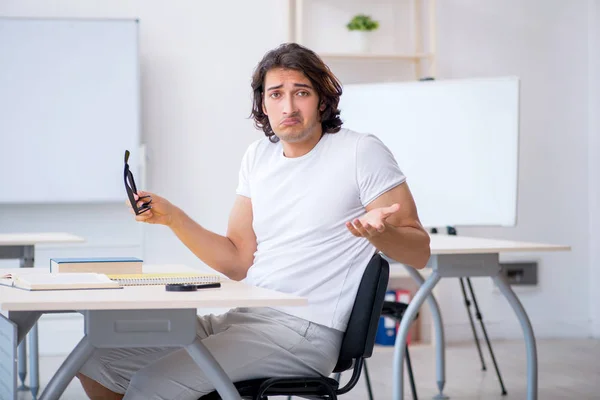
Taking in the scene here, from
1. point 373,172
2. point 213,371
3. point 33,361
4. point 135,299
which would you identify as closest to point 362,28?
point 33,361

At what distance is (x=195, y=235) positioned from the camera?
7.00 ft

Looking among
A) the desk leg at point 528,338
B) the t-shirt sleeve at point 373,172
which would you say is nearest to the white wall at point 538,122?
the desk leg at point 528,338

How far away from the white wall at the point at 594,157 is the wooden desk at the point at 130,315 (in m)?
4.34

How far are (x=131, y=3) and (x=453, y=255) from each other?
277cm

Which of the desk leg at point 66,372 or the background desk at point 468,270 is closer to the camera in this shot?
the desk leg at point 66,372

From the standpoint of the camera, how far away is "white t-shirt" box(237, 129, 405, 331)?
191 centimetres

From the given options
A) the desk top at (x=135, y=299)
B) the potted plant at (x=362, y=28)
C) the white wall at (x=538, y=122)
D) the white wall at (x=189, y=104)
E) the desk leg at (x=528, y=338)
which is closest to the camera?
the desk top at (x=135, y=299)

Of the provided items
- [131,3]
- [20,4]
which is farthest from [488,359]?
[20,4]

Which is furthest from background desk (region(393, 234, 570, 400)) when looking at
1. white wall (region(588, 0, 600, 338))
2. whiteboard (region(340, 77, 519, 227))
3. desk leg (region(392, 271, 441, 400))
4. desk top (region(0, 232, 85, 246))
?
white wall (region(588, 0, 600, 338))

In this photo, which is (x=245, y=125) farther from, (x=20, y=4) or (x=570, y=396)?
(x=570, y=396)

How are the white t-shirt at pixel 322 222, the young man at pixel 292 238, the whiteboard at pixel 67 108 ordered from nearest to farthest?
the young man at pixel 292 238 < the white t-shirt at pixel 322 222 < the whiteboard at pixel 67 108

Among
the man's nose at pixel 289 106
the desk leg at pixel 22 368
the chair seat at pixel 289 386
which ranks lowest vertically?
the desk leg at pixel 22 368

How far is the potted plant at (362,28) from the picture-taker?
201 inches

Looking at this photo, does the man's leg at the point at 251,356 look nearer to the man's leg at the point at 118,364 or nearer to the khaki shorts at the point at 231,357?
the khaki shorts at the point at 231,357
